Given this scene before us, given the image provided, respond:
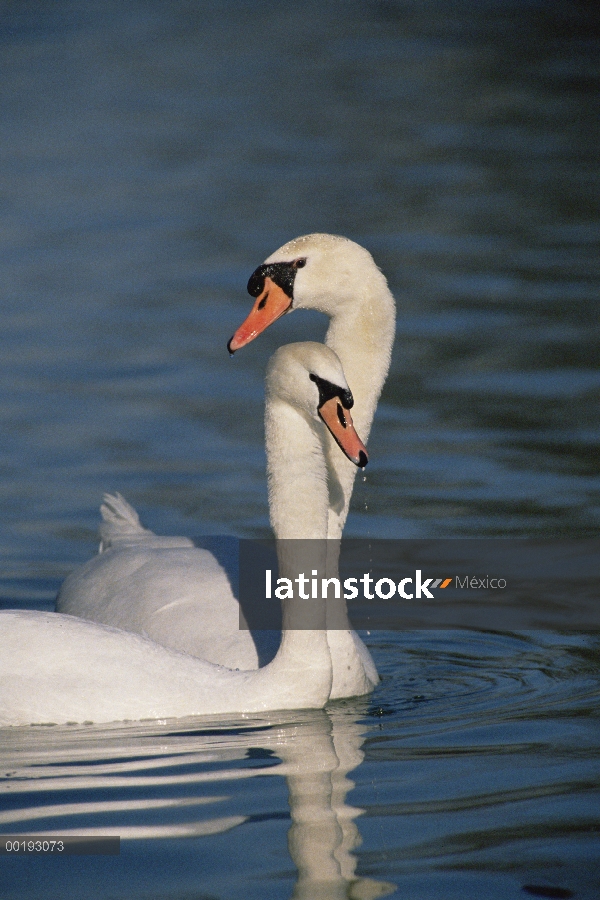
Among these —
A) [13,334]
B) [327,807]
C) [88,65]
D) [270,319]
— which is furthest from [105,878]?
[88,65]

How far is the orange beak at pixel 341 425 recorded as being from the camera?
241 inches

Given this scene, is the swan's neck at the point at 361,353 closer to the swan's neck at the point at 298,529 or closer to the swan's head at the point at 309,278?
the swan's head at the point at 309,278

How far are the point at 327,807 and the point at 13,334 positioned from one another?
855 centimetres

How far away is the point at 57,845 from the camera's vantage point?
4.91 metres

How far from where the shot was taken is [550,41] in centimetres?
2427

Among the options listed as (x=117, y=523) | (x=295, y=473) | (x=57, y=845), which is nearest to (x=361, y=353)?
(x=295, y=473)

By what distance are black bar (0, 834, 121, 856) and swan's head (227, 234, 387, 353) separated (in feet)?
8.52

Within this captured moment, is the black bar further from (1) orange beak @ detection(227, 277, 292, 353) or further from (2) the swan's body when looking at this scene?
(1) orange beak @ detection(227, 277, 292, 353)

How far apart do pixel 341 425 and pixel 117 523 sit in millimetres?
2725

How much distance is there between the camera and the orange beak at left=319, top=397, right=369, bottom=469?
6121 millimetres

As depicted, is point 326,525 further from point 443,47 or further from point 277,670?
point 443,47

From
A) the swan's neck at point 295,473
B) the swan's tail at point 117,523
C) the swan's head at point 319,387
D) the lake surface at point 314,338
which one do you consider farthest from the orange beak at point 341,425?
the swan's tail at point 117,523

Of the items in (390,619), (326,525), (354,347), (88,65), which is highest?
(88,65)

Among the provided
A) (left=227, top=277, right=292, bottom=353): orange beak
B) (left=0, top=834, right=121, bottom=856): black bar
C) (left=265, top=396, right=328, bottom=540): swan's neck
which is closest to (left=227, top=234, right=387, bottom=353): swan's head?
(left=227, top=277, right=292, bottom=353): orange beak
